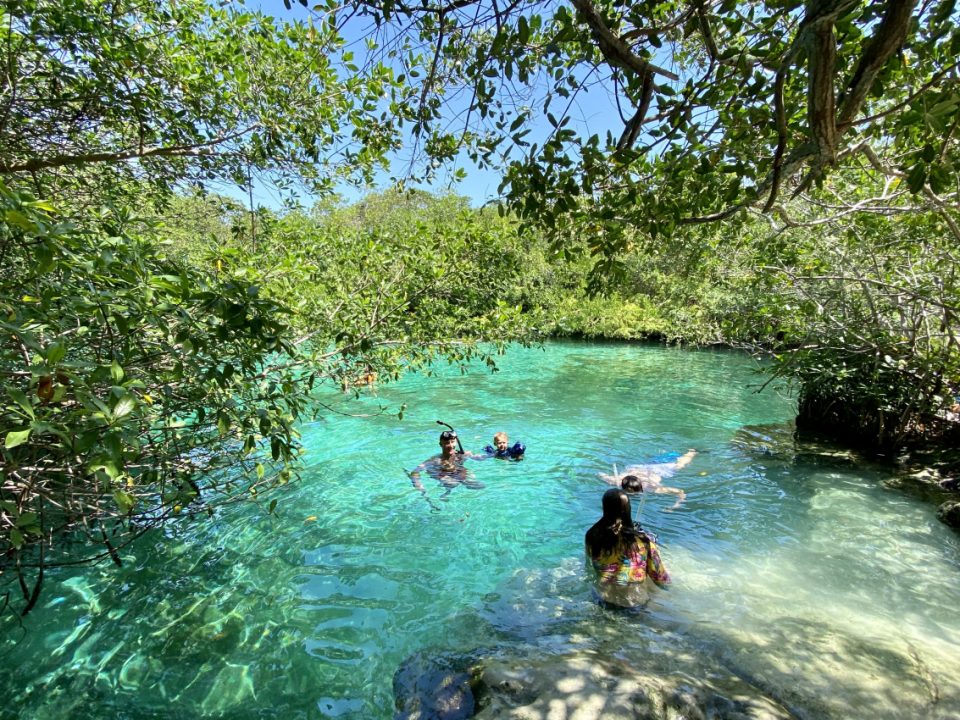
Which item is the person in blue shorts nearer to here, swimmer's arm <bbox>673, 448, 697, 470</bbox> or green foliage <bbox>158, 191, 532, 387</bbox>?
swimmer's arm <bbox>673, 448, 697, 470</bbox>

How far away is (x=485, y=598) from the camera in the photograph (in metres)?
5.27

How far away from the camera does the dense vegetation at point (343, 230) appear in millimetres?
2518

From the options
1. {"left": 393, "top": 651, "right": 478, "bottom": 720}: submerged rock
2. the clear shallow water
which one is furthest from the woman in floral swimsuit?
{"left": 393, "top": 651, "right": 478, "bottom": 720}: submerged rock

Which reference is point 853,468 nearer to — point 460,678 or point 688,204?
point 688,204

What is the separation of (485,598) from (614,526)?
152cm

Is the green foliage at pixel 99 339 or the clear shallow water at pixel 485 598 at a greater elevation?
the green foliage at pixel 99 339

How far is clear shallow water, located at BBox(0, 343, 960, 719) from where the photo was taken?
3.86 metres

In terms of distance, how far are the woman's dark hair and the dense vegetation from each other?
2099 mm

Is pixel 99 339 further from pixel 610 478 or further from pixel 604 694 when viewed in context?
pixel 610 478

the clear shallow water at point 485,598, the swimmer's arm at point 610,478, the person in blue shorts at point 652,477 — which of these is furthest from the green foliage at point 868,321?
the swimmer's arm at point 610,478

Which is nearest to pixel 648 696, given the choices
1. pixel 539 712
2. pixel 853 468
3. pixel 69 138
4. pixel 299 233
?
pixel 539 712

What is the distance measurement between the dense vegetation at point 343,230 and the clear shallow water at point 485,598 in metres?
0.87

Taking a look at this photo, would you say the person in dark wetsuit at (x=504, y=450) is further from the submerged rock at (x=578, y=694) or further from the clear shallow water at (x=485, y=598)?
the submerged rock at (x=578, y=694)

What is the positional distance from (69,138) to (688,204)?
6.22 m
